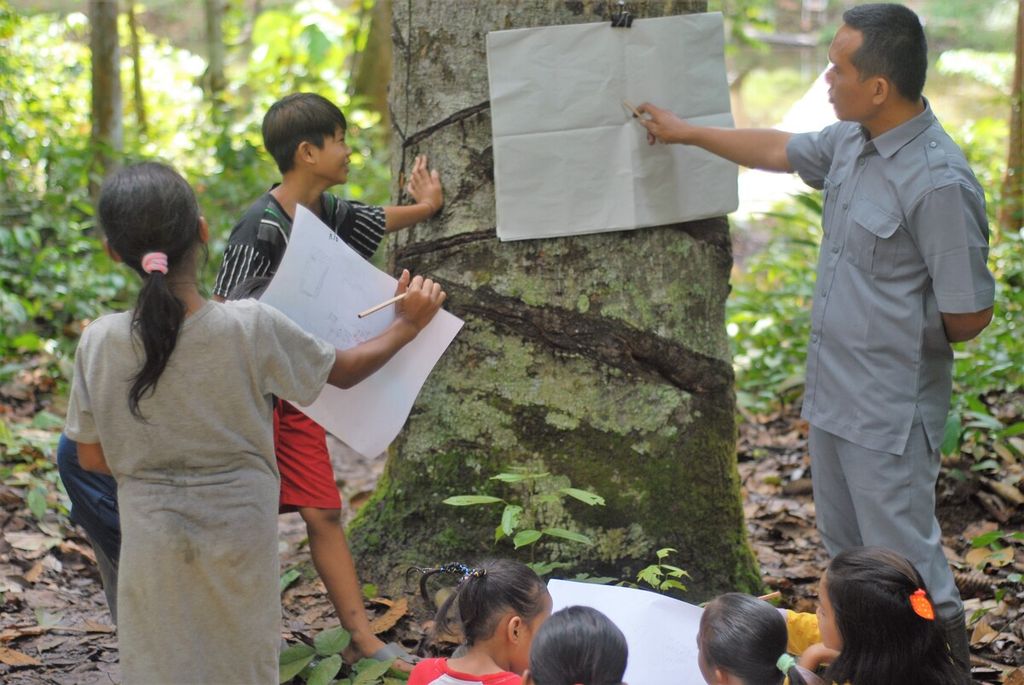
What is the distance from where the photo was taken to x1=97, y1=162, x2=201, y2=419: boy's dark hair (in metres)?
2.13

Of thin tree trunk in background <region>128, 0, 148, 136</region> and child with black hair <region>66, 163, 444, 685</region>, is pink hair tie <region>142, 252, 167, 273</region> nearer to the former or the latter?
child with black hair <region>66, 163, 444, 685</region>

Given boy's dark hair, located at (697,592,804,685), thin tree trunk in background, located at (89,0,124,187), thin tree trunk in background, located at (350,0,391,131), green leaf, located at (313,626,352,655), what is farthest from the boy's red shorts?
thin tree trunk in background, located at (350,0,391,131)

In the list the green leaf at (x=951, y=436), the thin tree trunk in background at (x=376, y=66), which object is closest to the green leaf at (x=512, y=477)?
the green leaf at (x=951, y=436)

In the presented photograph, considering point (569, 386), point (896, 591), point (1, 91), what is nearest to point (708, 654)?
point (896, 591)

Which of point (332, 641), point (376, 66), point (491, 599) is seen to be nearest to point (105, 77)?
point (376, 66)

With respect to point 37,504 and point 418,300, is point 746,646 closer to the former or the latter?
point 418,300

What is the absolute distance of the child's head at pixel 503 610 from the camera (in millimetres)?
2400

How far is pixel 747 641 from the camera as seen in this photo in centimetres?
225

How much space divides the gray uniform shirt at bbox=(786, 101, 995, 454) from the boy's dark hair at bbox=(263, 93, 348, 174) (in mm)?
1446

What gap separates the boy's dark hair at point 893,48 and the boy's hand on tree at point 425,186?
121 cm

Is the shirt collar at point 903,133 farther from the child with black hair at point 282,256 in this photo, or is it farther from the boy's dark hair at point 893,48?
the child with black hair at point 282,256

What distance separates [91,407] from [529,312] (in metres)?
1.32

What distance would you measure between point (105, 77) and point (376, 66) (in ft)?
11.3

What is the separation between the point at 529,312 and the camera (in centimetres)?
312
